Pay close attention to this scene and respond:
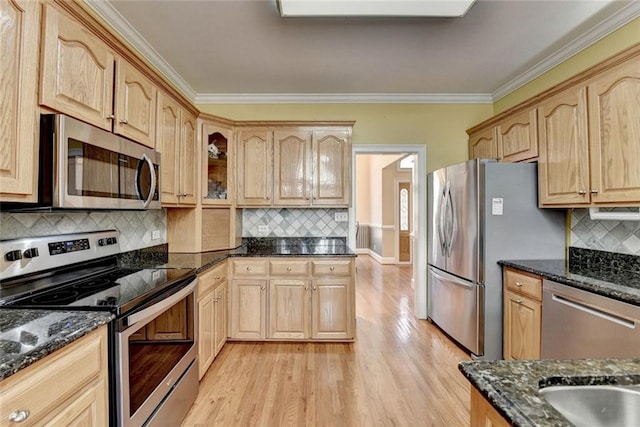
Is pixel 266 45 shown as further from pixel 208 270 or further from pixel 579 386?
pixel 579 386

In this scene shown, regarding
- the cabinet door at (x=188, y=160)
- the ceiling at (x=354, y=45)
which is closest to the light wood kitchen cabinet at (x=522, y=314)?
the ceiling at (x=354, y=45)

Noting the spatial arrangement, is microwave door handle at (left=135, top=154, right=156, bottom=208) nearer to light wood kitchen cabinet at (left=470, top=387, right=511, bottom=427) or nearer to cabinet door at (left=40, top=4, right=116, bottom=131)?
cabinet door at (left=40, top=4, right=116, bottom=131)

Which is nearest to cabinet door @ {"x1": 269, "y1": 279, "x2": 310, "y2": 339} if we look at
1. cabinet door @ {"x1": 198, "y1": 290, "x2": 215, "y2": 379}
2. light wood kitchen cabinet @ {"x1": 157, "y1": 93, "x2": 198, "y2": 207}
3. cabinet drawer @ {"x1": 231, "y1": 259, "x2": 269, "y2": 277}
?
cabinet drawer @ {"x1": 231, "y1": 259, "x2": 269, "y2": 277}

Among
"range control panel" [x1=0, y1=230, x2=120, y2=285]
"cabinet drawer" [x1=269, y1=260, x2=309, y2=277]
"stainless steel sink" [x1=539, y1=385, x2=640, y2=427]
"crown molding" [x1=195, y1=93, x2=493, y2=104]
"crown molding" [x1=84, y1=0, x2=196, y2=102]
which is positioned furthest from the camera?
"crown molding" [x1=195, y1=93, x2=493, y2=104]

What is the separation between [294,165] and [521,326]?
2458 mm

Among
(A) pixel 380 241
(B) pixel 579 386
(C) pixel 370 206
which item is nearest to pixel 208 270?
(B) pixel 579 386

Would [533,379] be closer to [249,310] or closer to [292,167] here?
[249,310]

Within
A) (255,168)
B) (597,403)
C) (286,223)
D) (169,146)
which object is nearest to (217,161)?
(255,168)

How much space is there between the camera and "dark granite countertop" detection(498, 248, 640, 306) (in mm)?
1644

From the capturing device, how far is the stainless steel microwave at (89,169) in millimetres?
1270

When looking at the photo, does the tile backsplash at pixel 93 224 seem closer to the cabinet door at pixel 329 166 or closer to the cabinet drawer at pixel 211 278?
the cabinet drawer at pixel 211 278

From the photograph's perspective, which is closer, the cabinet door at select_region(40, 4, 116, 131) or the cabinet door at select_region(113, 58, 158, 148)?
the cabinet door at select_region(40, 4, 116, 131)

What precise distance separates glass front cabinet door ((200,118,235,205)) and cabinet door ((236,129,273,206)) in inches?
4.1

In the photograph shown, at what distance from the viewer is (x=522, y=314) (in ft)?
7.46
